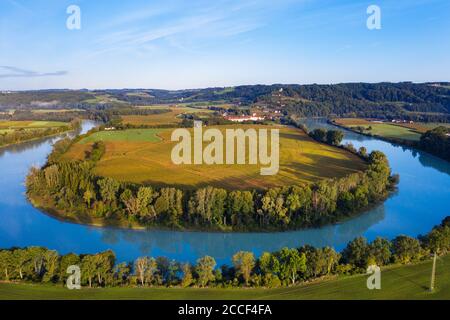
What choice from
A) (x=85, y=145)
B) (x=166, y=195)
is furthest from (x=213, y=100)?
(x=166, y=195)

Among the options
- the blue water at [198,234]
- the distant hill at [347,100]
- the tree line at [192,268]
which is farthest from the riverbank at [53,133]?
the distant hill at [347,100]

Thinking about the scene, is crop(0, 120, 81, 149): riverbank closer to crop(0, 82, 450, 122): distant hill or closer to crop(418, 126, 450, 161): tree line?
crop(0, 82, 450, 122): distant hill

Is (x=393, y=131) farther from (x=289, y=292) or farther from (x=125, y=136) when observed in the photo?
(x=289, y=292)
